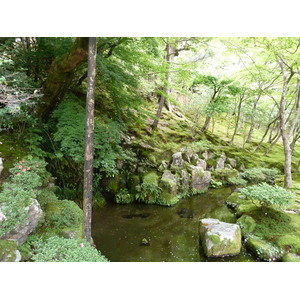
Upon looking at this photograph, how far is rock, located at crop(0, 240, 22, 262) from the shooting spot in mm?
3115

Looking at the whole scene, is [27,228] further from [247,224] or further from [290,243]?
[290,243]

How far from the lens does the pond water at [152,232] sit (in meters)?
5.11

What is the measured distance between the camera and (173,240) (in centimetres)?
588

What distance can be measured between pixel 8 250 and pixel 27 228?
573mm

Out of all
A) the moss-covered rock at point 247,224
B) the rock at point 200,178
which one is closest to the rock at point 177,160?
the rock at point 200,178

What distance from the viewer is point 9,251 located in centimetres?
318

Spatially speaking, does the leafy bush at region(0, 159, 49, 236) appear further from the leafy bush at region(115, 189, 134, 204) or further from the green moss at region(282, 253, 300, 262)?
the green moss at region(282, 253, 300, 262)

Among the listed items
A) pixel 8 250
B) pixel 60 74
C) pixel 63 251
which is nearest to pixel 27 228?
pixel 8 250

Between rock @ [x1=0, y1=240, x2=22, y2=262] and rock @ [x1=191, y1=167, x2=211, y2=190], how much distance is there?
8036 millimetres

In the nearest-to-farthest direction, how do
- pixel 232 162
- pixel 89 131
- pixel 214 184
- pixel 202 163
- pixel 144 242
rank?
pixel 89 131
pixel 144 242
pixel 214 184
pixel 202 163
pixel 232 162

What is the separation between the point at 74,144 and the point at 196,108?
12582mm

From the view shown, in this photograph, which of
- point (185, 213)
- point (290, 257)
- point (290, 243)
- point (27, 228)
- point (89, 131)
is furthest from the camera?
point (185, 213)
